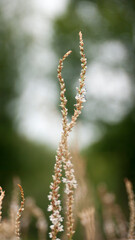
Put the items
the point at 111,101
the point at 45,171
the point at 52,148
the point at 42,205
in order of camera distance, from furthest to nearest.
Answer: the point at 52,148, the point at 45,171, the point at 111,101, the point at 42,205

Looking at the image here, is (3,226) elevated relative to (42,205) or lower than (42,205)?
lower

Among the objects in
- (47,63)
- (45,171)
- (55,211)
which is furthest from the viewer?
(47,63)

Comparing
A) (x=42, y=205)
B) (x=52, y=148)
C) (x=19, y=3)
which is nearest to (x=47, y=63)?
(x=19, y=3)

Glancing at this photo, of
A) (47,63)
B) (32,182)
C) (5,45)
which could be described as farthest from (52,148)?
(5,45)

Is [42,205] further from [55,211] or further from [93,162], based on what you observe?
[55,211]

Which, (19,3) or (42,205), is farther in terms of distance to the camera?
(19,3)

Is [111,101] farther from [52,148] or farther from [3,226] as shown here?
[3,226]

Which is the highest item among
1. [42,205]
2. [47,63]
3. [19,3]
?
[19,3]
